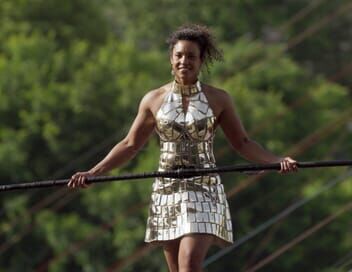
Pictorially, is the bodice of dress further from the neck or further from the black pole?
the black pole

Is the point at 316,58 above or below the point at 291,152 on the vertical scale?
above

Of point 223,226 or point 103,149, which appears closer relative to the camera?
point 223,226

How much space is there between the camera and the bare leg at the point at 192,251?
9734 millimetres

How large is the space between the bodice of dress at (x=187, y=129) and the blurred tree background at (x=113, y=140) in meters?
19.4

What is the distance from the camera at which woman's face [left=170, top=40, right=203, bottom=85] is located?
994cm

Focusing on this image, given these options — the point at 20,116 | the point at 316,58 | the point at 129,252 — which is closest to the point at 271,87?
the point at 20,116

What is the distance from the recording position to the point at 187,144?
32.7 feet

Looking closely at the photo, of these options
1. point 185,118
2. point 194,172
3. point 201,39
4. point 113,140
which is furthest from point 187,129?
point 113,140

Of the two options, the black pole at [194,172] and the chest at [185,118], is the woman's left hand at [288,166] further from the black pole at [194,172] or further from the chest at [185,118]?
the chest at [185,118]

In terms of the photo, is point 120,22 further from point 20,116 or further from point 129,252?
point 129,252

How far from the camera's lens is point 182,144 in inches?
392

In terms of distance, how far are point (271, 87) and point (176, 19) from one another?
309 inches

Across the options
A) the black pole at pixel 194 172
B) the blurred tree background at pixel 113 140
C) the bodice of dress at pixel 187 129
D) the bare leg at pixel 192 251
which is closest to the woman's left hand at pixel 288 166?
the black pole at pixel 194 172

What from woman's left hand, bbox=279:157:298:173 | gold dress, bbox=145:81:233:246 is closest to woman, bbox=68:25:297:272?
gold dress, bbox=145:81:233:246
